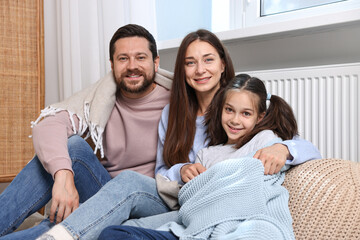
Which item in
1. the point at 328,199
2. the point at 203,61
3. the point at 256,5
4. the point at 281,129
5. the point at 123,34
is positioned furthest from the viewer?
the point at 256,5

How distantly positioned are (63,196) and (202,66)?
63 centimetres

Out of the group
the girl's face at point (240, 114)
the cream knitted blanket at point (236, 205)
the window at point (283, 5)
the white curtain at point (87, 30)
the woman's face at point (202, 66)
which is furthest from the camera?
the white curtain at point (87, 30)

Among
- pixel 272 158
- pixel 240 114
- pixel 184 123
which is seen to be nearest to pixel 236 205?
pixel 272 158

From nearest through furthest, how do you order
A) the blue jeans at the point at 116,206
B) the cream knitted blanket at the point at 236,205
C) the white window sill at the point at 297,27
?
the cream knitted blanket at the point at 236,205
the blue jeans at the point at 116,206
the white window sill at the point at 297,27

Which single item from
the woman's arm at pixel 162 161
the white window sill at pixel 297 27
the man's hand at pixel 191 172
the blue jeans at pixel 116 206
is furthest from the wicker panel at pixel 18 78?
the man's hand at pixel 191 172

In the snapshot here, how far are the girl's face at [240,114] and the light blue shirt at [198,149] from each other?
15cm

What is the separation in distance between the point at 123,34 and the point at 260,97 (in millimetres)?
609

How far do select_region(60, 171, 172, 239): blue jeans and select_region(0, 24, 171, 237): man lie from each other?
22cm

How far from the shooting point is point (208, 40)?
1.42 meters

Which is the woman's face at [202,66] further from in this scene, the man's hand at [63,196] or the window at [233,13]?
the man's hand at [63,196]

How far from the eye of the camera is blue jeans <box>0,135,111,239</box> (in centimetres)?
117

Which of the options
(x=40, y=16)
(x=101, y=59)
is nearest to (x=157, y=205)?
(x=101, y=59)

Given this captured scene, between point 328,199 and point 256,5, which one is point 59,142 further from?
point 256,5

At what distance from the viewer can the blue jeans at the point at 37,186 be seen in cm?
117
